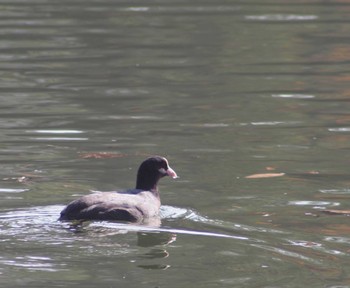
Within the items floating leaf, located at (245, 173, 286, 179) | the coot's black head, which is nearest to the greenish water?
floating leaf, located at (245, 173, 286, 179)

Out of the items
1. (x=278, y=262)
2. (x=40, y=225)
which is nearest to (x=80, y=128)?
(x=40, y=225)

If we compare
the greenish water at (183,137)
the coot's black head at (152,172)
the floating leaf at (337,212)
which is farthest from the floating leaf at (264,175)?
the floating leaf at (337,212)

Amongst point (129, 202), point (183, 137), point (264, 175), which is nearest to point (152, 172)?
point (129, 202)

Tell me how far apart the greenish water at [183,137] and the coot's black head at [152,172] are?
30cm

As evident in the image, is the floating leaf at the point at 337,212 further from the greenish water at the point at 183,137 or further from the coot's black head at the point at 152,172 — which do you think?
the coot's black head at the point at 152,172

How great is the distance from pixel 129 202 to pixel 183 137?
3464 mm

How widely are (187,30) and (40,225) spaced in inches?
485

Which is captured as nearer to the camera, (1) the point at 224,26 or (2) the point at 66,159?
(2) the point at 66,159

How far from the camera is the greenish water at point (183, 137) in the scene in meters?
9.80

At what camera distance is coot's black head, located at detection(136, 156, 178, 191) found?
1217cm

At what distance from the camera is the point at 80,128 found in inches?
604

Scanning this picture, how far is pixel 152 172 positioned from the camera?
40.1ft

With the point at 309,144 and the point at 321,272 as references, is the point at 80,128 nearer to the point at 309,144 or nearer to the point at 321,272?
the point at 309,144

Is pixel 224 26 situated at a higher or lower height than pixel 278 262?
higher
